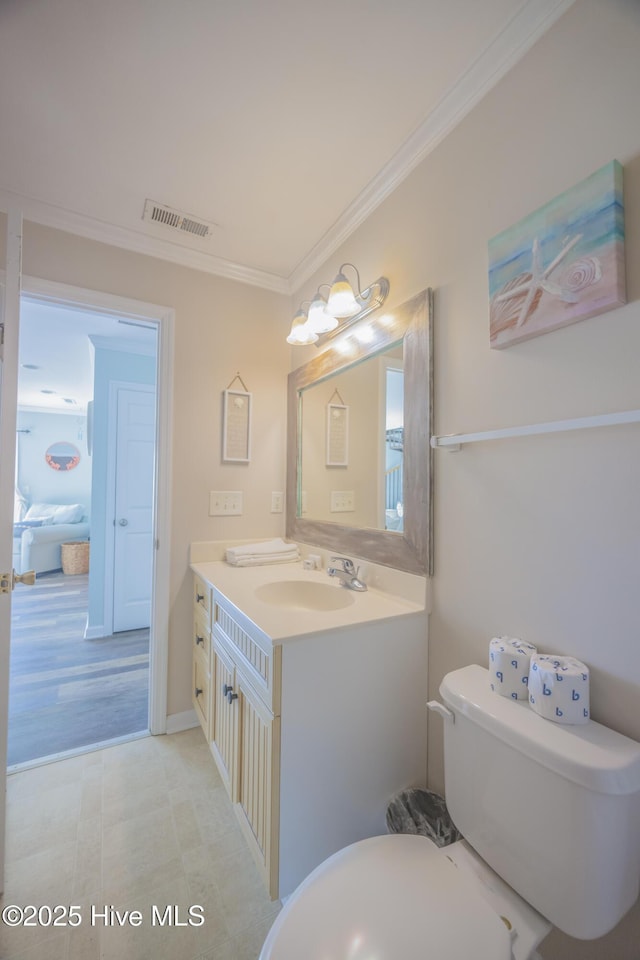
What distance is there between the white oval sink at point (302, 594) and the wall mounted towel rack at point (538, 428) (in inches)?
27.9

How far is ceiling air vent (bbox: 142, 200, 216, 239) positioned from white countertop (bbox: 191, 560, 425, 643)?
5.36 ft

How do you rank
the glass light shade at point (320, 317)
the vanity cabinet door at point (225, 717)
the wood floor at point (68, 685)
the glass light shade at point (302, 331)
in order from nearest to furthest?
the vanity cabinet door at point (225, 717)
the glass light shade at point (320, 317)
the glass light shade at point (302, 331)
the wood floor at point (68, 685)

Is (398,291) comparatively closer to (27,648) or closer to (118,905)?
(118,905)

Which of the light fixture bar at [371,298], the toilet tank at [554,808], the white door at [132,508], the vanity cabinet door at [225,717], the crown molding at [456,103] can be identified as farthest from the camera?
the white door at [132,508]

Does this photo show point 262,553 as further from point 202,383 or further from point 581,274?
point 581,274

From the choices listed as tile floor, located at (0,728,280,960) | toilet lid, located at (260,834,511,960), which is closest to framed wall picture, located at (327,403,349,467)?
toilet lid, located at (260,834,511,960)

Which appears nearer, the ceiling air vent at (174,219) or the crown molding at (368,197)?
the crown molding at (368,197)

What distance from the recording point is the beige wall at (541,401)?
769 millimetres

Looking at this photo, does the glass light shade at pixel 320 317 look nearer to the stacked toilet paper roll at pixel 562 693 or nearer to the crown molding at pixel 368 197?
the crown molding at pixel 368 197

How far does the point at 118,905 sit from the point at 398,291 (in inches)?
86.0

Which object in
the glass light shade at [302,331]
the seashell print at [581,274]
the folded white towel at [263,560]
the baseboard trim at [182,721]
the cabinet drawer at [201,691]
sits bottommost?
the baseboard trim at [182,721]

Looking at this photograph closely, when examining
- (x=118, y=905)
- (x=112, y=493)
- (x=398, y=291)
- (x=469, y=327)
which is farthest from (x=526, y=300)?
(x=112, y=493)

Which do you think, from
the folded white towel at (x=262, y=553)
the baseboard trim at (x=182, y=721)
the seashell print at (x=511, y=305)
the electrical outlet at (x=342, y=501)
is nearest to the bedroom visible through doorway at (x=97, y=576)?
the baseboard trim at (x=182, y=721)

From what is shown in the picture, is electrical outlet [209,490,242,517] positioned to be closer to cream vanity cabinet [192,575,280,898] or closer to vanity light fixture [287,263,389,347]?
cream vanity cabinet [192,575,280,898]
